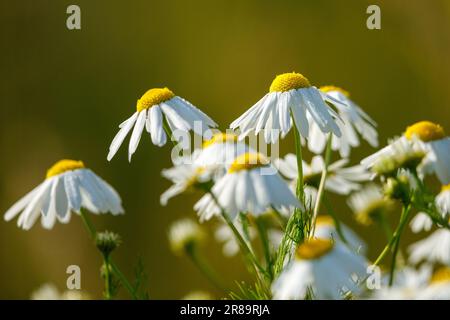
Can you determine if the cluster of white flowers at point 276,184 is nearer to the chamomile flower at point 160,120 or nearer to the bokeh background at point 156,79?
the chamomile flower at point 160,120

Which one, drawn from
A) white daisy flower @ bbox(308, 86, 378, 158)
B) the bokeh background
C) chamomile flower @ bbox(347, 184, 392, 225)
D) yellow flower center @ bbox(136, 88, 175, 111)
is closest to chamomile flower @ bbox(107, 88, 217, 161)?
yellow flower center @ bbox(136, 88, 175, 111)

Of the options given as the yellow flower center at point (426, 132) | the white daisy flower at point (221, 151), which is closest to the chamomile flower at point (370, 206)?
the yellow flower center at point (426, 132)

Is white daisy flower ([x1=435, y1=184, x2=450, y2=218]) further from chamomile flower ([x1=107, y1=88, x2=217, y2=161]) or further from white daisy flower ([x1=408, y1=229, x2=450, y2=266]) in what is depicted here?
chamomile flower ([x1=107, y1=88, x2=217, y2=161])

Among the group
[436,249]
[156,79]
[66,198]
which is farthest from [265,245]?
[156,79]

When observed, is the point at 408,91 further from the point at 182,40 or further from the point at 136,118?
the point at 136,118

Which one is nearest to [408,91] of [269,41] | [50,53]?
[269,41]

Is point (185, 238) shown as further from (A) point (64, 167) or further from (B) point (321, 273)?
(B) point (321, 273)
